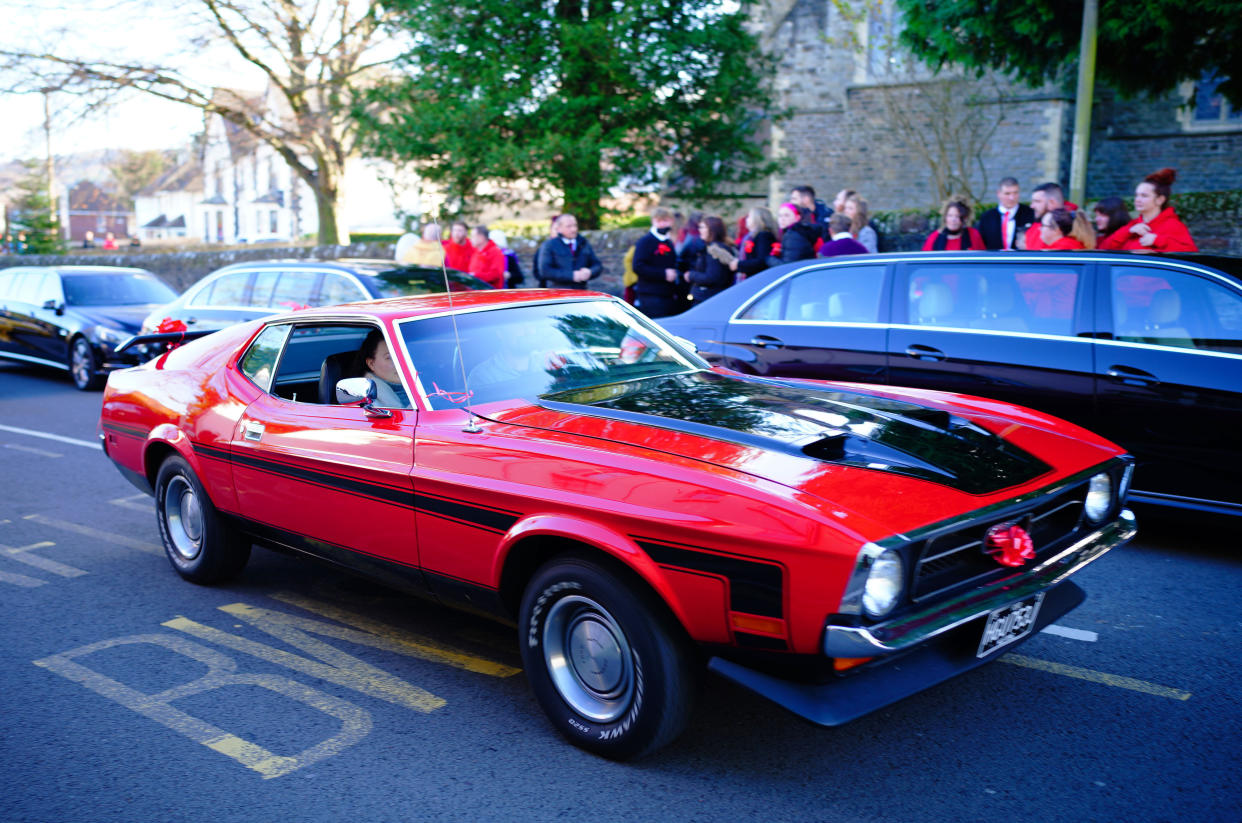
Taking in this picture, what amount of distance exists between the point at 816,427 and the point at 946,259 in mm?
3166

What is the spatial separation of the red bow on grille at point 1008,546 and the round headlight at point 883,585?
48cm

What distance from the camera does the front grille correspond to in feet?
9.81

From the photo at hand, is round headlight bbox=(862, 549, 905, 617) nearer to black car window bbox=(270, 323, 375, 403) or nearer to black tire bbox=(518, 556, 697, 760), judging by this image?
black tire bbox=(518, 556, 697, 760)

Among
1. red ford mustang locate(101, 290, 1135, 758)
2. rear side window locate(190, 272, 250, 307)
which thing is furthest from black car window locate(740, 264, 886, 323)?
rear side window locate(190, 272, 250, 307)

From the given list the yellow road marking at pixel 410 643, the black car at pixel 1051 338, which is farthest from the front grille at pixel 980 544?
the black car at pixel 1051 338

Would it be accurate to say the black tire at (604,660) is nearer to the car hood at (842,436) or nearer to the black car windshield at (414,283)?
the car hood at (842,436)

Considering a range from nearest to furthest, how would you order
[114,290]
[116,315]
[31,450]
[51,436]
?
1. [31,450]
2. [51,436]
3. [116,315]
4. [114,290]

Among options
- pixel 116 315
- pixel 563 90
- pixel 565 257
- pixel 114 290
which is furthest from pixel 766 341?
pixel 563 90

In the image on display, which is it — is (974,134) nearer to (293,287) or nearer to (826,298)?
(293,287)

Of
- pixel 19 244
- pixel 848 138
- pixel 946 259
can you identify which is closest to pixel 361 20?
pixel 848 138

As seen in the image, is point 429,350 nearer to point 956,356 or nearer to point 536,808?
point 536,808

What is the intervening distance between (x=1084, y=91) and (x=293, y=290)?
815cm

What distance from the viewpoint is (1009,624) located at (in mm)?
3191

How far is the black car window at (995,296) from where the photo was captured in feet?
19.1
